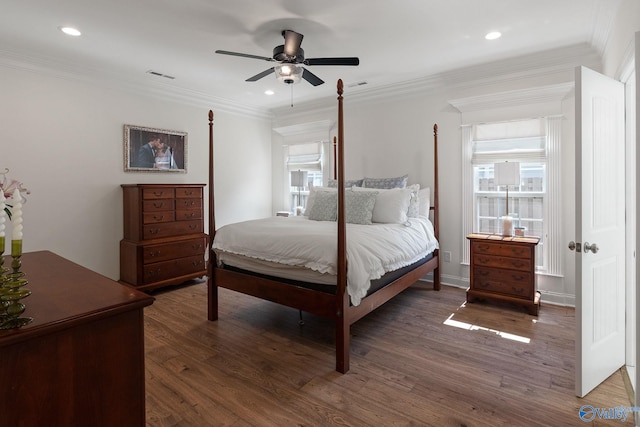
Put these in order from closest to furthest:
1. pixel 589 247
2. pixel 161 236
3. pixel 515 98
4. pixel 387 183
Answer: pixel 589 247 < pixel 515 98 < pixel 161 236 < pixel 387 183

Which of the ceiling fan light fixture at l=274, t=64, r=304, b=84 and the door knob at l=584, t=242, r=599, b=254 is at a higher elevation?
the ceiling fan light fixture at l=274, t=64, r=304, b=84

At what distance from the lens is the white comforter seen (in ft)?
8.18

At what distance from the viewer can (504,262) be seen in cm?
359

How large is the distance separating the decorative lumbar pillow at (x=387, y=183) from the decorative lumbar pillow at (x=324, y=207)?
2.44 feet

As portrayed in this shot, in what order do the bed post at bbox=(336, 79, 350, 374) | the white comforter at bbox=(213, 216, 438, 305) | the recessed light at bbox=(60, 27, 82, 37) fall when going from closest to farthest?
the bed post at bbox=(336, 79, 350, 374), the white comforter at bbox=(213, 216, 438, 305), the recessed light at bbox=(60, 27, 82, 37)

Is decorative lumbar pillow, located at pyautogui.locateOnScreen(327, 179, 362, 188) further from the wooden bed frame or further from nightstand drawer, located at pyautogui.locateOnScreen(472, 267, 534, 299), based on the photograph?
nightstand drawer, located at pyautogui.locateOnScreen(472, 267, 534, 299)

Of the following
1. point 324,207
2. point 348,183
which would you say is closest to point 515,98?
point 348,183

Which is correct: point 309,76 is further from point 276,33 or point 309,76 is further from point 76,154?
point 76,154

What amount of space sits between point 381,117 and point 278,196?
2.36 metres

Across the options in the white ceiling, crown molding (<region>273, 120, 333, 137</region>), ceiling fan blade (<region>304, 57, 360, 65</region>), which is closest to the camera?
the white ceiling

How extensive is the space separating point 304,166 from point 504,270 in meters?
3.42

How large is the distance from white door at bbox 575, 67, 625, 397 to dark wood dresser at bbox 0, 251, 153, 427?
2338mm

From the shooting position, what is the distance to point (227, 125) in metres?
5.56

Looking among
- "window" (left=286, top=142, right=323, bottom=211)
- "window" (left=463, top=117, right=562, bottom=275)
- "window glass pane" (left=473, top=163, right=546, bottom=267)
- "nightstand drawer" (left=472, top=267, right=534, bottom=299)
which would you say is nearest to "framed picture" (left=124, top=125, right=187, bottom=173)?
"window" (left=286, top=142, right=323, bottom=211)
